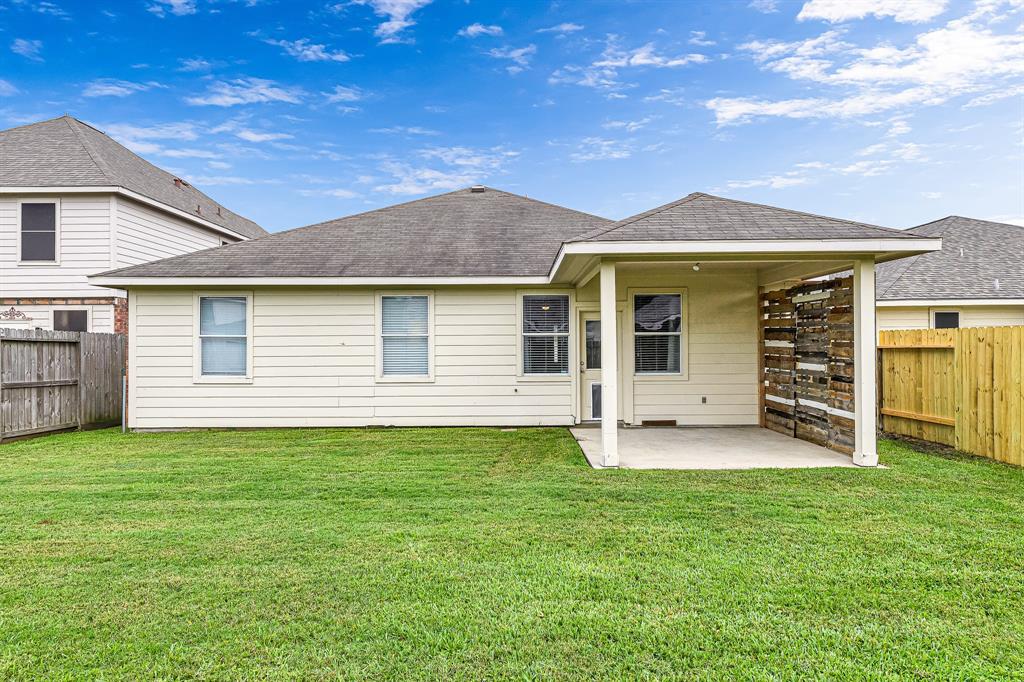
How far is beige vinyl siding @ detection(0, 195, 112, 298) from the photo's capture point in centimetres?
1154

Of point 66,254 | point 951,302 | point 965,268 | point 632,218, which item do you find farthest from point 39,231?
point 965,268

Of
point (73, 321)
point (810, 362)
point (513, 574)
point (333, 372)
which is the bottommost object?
point (513, 574)

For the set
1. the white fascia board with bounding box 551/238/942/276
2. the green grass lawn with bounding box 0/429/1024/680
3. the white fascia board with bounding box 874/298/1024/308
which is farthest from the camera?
the white fascia board with bounding box 874/298/1024/308

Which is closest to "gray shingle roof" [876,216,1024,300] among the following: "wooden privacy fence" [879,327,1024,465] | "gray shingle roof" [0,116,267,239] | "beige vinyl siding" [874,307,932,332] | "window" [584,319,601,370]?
"beige vinyl siding" [874,307,932,332]

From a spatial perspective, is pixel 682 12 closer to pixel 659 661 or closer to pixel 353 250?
pixel 353 250

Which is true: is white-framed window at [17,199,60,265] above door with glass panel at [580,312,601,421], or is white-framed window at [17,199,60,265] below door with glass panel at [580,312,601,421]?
above

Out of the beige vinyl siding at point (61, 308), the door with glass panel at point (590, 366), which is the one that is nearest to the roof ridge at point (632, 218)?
the door with glass panel at point (590, 366)

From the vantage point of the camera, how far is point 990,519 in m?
4.41

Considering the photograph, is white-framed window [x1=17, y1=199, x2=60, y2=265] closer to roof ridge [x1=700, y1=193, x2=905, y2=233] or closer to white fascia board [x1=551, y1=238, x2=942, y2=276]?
white fascia board [x1=551, y1=238, x2=942, y2=276]

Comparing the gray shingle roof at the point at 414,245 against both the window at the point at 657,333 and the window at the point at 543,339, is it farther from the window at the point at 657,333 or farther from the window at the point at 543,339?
the window at the point at 657,333

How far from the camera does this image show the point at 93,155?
1262 cm

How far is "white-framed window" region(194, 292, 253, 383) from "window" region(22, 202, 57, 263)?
4954mm

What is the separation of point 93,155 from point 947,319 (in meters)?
20.2

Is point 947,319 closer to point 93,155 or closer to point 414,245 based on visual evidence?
point 414,245
